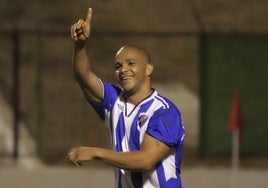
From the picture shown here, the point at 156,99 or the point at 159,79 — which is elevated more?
the point at 159,79

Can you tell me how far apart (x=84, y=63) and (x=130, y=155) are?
2.48 feet

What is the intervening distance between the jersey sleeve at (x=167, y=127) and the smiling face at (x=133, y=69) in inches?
8.0

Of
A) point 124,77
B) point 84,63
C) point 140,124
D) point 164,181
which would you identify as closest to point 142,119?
point 140,124

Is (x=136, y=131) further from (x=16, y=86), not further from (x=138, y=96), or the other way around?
(x=16, y=86)

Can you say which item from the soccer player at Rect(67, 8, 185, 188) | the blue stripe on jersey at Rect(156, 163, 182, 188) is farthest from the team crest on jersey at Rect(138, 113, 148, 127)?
the blue stripe on jersey at Rect(156, 163, 182, 188)

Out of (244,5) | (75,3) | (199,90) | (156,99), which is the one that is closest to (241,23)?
(244,5)

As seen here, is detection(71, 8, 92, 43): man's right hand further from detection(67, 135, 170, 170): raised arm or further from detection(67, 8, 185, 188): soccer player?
detection(67, 135, 170, 170): raised arm

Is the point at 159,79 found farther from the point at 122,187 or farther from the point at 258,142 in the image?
the point at 122,187

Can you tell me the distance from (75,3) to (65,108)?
199 centimetres

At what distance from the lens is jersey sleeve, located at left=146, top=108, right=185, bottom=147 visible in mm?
5309

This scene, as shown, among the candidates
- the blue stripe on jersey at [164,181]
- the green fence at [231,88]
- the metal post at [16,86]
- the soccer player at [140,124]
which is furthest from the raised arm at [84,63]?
the metal post at [16,86]

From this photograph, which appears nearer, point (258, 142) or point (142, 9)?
point (258, 142)

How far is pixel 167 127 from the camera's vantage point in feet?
17.5

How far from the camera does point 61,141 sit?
16.1 m
